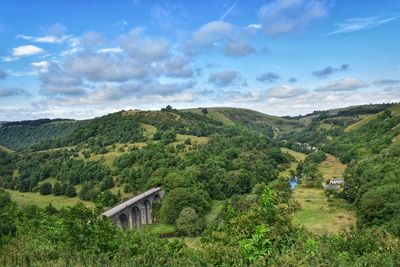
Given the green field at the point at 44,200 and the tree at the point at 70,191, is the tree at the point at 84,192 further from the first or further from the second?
the tree at the point at 70,191

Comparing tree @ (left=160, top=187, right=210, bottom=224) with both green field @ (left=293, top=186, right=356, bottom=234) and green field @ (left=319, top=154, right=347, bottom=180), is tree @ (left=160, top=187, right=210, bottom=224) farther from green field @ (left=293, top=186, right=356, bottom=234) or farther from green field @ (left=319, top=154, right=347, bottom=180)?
green field @ (left=319, top=154, right=347, bottom=180)

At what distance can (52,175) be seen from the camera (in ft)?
405

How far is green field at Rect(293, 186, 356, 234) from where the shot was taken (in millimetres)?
59750

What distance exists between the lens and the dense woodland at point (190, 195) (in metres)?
12.8

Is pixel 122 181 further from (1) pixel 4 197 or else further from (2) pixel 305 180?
(2) pixel 305 180

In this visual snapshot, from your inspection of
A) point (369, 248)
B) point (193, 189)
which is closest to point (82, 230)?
point (369, 248)

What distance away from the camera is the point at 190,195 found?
79438 millimetres

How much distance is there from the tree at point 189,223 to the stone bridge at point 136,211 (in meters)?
9.39

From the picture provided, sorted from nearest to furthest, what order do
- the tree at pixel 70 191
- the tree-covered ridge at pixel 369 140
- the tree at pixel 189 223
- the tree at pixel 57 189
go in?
the tree at pixel 189 223
the tree at pixel 70 191
the tree at pixel 57 189
the tree-covered ridge at pixel 369 140

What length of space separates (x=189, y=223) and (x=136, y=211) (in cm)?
1498

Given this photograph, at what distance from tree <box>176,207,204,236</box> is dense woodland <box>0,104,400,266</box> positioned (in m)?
0.19

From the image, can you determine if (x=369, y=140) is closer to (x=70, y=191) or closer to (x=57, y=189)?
(x=70, y=191)

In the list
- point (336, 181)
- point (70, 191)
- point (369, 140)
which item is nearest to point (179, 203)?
point (70, 191)

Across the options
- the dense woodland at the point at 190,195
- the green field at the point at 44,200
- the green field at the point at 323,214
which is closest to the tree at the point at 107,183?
the dense woodland at the point at 190,195
